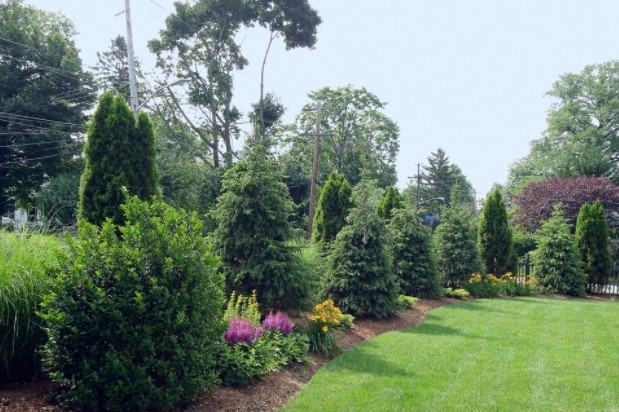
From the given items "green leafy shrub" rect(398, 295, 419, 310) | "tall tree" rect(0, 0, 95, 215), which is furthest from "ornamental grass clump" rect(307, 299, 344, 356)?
"tall tree" rect(0, 0, 95, 215)

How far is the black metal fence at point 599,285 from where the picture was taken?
17.6m

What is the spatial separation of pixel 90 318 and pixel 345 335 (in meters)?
5.07

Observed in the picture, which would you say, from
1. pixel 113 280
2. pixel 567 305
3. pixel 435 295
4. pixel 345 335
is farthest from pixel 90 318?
pixel 567 305

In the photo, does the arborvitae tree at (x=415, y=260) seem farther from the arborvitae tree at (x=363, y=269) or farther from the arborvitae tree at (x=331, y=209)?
the arborvitae tree at (x=363, y=269)

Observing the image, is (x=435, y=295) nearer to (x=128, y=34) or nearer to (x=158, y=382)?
(x=158, y=382)

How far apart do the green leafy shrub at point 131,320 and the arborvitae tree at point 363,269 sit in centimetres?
554

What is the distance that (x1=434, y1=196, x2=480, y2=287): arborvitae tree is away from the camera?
15508 millimetres

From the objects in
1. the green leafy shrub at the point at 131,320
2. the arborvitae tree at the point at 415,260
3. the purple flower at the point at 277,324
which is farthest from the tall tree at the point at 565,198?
the green leafy shrub at the point at 131,320

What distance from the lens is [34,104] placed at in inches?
983

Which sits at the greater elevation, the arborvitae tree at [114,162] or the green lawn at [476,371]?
the arborvitae tree at [114,162]

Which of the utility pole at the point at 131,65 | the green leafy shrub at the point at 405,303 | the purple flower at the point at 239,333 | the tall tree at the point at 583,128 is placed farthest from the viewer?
the tall tree at the point at 583,128

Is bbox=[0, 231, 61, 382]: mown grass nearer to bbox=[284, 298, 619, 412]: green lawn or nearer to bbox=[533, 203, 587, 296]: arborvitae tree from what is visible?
bbox=[284, 298, 619, 412]: green lawn

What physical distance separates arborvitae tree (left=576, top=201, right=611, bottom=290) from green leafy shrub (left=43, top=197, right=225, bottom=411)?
16.7m

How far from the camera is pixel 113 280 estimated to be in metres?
4.20
